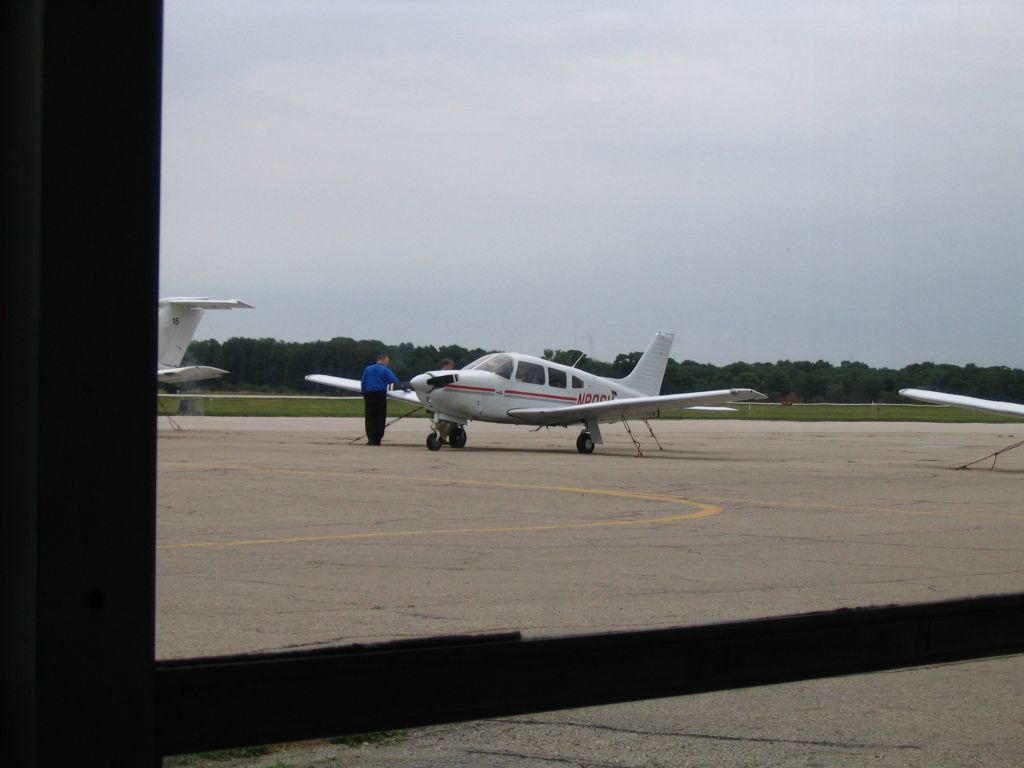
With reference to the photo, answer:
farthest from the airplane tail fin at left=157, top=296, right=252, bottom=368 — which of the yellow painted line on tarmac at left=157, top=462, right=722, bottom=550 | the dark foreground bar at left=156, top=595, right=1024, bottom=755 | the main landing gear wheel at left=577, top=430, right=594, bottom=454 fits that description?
the dark foreground bar at left=156, top=595, right=1024, bottom=755

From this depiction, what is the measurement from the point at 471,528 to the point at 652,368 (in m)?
17.2

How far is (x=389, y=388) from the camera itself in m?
21.6

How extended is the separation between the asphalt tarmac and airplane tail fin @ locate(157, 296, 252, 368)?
14.0 meters

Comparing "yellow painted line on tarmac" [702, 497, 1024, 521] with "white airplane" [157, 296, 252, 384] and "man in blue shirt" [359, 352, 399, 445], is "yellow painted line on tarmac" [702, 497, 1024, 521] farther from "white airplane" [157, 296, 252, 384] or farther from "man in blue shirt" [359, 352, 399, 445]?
"white airplane" [157, 296, 252, 384]

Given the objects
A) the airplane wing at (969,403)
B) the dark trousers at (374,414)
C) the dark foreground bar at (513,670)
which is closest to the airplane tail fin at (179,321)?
the dark trousers at (374,414)

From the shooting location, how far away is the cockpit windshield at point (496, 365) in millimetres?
21969

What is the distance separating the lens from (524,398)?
2217cm

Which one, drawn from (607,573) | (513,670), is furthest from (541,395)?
(513,670)

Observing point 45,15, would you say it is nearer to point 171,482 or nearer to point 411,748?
point 411,748

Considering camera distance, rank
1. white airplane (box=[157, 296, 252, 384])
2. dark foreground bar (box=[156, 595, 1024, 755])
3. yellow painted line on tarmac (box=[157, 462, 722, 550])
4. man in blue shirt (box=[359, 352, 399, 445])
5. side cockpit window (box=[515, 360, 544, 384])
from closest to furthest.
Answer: dark foreground bar (box=[156, 595, 1024, 755])
yellow painted line on tarmac (box=[157, 462, 722, 550])
man in blue shirt (box=[359, 352, 399, 445])
side cockpit window (box=[515, 360, 544, 384])
white airplane (box=[157, 296, 252, 384])

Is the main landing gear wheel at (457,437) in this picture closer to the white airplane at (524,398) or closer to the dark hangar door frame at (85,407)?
the white airplane at (524,398)

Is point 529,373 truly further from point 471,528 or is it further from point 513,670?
point 513,670

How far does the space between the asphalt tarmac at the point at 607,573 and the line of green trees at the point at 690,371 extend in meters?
1.19

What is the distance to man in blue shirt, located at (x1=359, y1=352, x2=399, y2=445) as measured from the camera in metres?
21.2
